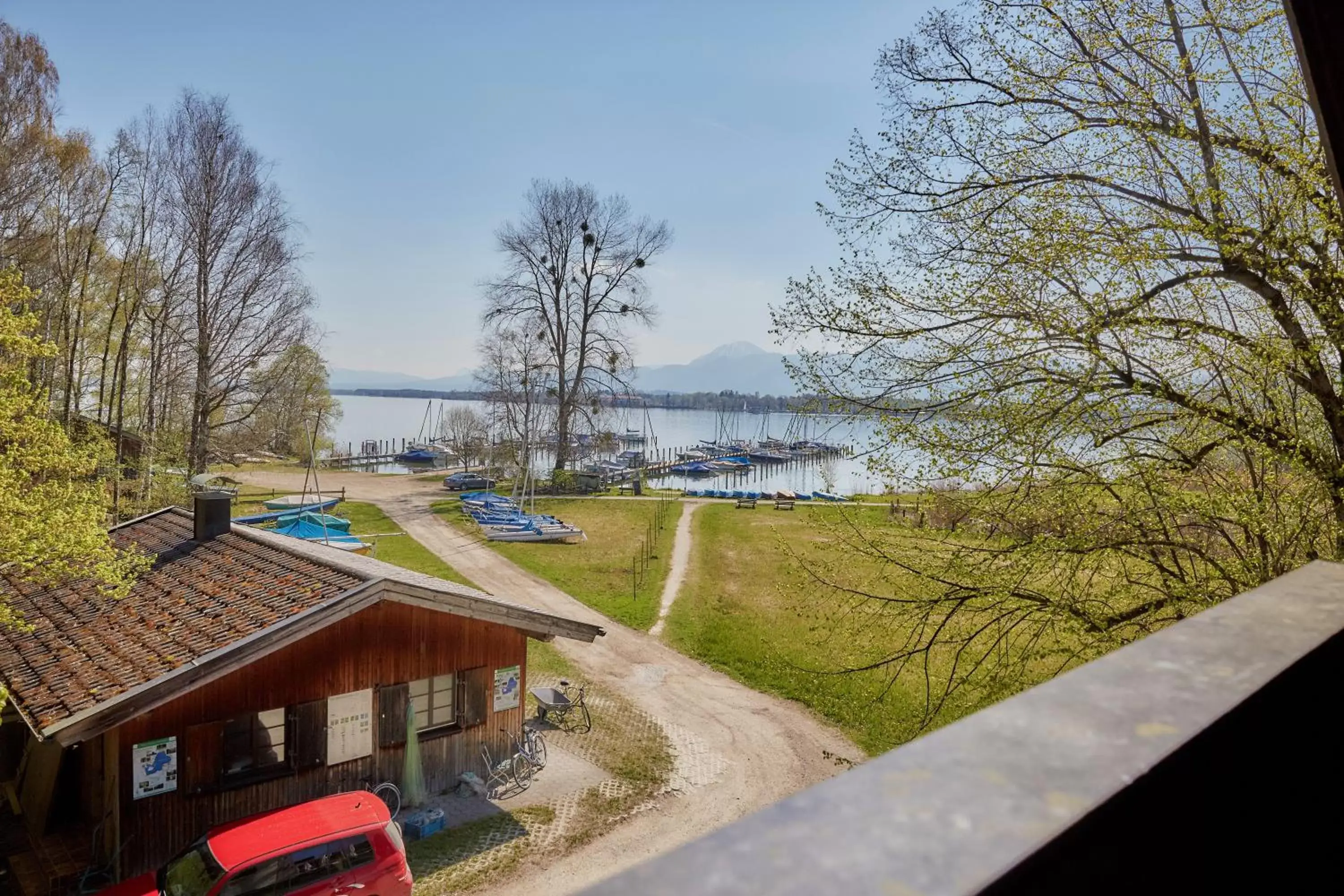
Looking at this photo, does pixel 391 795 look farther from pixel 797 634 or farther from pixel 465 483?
pixel 465 483

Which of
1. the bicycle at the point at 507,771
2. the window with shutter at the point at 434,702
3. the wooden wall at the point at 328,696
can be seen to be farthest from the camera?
the bicycle at the point at 507,771

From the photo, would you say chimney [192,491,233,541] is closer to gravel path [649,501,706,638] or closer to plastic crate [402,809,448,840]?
plastic crate [402,809,448,840]

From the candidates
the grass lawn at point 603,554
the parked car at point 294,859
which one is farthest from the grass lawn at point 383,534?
the parked car at point 294,859

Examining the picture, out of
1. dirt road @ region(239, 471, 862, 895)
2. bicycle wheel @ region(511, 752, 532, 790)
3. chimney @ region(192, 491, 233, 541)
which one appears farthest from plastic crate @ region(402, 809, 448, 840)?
chimney @ region(192, 491, 233, 541)

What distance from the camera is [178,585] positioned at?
12055mm

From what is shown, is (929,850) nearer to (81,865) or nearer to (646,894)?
(646,894)

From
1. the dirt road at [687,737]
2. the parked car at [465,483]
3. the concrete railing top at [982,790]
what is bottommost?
the dirt road at [687,737]

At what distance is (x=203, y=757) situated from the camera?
388 inches

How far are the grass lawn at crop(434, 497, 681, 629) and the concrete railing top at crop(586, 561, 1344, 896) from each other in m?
21.1

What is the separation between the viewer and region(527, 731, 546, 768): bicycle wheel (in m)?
12.9

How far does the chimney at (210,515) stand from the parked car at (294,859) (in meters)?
6.27

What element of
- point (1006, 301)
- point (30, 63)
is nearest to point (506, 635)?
point (1006, 301)

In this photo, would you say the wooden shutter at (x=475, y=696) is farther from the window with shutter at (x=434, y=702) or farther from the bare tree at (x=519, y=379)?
the bare tree at (x=519, y=379)

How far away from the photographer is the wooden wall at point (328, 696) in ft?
31.1
